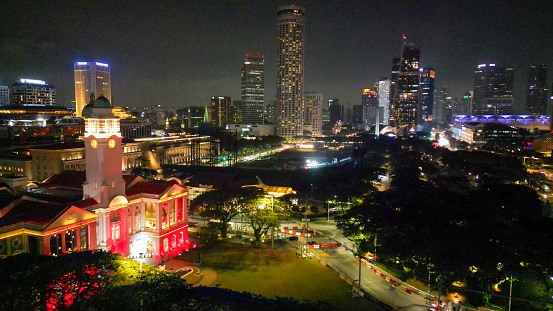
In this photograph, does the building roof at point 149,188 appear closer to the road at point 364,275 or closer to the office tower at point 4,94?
the road at point 364,275

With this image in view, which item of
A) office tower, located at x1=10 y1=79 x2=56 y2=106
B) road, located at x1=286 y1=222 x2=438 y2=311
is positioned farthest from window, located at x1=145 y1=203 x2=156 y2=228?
office tower, located at x1=10 y1=79 x2=56 y2=106

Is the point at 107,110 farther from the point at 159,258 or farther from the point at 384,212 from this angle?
the point at 384,212

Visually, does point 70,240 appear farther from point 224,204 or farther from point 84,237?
point 224,204

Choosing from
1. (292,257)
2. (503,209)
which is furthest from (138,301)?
(503,209)

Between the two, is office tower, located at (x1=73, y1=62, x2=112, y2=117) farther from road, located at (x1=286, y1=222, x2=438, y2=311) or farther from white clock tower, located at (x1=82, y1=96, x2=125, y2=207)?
road, located at (x1=286, y1=222, x2=438, y2=311)

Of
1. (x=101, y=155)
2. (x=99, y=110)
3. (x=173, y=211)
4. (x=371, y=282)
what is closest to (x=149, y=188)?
(x=173, y=211)

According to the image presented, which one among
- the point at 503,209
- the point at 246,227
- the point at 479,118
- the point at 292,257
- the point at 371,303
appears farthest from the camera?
the point at 479,118
